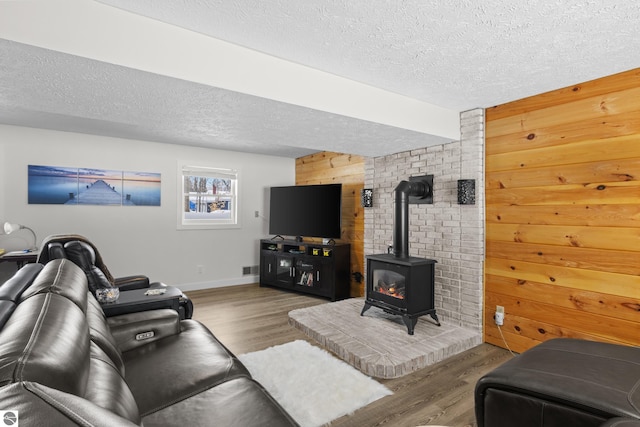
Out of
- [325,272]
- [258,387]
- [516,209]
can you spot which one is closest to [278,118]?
[258,387]

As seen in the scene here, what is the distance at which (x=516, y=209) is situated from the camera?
2.96 metres

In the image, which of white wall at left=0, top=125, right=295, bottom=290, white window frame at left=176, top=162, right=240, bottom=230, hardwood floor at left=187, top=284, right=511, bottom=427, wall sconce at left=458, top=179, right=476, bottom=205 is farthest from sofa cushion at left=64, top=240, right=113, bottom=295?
wall sconce at left=458, top=179, right=476, bottom=205

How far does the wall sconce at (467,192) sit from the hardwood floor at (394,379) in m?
1.37

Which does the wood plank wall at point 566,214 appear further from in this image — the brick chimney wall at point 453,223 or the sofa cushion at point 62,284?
the sofa cushion at point 62,284

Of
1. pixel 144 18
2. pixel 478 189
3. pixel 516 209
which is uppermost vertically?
pixel 144 18

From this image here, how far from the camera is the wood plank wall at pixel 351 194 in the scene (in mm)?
4844

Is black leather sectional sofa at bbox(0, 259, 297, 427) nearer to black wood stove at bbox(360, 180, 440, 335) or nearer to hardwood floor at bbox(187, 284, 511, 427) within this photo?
hardwood floor at bbox(187, 284, 511, 427)

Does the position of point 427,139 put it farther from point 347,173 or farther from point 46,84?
point 46,84

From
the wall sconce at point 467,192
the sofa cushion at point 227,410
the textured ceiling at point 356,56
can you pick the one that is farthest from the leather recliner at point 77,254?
the wall sconce at point 467,192

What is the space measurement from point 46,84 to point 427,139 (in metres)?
3.00

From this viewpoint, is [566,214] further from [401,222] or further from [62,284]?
[62,284]

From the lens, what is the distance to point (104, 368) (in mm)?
1253

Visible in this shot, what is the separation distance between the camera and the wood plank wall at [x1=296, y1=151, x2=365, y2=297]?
4844mm

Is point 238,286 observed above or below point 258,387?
below
